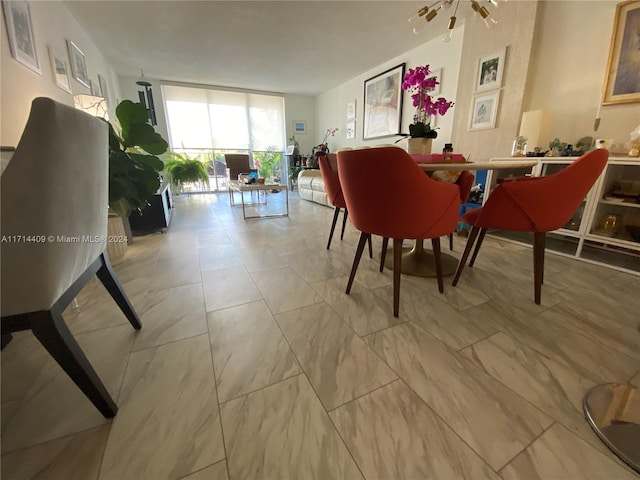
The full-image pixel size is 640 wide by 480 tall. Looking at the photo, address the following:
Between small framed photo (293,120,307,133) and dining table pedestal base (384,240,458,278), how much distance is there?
20.6ft

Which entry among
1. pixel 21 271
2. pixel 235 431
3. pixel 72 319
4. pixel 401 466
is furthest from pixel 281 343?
pixel 72 319

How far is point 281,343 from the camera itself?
1.19 meters

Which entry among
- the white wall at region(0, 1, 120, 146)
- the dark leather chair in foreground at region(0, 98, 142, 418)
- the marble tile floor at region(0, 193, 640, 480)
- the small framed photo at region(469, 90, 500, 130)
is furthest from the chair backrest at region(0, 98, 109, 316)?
the small framed photo at region(469, 90, 500, 130)

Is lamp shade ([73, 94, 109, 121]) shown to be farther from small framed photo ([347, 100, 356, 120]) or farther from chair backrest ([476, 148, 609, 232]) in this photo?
small framed photo ([347, 100, 356, 120])

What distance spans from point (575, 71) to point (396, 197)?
2.69m

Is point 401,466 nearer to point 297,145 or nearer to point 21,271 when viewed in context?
point 21,271

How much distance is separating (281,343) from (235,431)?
415 mm

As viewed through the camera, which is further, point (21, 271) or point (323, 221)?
point (323, 221)

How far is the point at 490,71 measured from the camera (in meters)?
2.98

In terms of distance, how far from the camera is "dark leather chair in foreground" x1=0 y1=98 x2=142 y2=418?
1.94 ft

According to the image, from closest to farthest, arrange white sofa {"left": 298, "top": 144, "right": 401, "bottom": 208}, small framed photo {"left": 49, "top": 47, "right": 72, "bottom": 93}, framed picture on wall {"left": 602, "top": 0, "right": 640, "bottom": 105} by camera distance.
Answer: framed picture on wall {"left": 602, "top": 0, "right": 640, "bottom": 105}, small framed photo {"left": 49, "top": 47, "right": 72, "bottom": 93}, white sofa {"left": 298, "top": 144, "right": 401, "bottom": 208}

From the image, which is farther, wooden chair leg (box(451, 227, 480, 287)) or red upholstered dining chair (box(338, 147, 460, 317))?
wooden chair leg (box(451, 227, 480, 287))

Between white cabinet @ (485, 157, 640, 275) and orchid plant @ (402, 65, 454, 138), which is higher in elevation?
orchid plant @ (402, 65, 454, 138)

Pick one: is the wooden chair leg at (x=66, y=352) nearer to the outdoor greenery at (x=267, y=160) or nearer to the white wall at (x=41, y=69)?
the white wall at (x=41, y=69)
